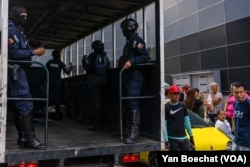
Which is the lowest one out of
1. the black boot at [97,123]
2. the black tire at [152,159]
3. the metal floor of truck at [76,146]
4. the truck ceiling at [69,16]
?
the black tire at [152,159]

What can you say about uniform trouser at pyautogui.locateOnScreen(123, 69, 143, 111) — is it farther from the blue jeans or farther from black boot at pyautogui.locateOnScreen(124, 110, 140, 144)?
the blue jeans

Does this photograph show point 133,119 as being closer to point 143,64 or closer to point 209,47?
point 143,64

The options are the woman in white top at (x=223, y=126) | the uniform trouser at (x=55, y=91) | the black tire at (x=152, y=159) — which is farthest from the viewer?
the uniform trouser at (x=55, y=91)

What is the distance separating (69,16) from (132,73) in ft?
9.60

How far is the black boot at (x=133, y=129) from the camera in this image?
170 inches

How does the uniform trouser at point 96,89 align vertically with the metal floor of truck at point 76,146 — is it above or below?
above

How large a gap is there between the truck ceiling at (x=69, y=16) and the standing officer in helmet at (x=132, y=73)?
744 mm

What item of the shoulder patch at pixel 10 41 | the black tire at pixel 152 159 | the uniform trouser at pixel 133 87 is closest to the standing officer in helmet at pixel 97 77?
the black tire at pixel 152 159

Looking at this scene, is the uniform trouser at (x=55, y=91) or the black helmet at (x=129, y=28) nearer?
the black helmet at (x=129, y=28)

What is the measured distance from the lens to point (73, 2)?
6102 millimetres

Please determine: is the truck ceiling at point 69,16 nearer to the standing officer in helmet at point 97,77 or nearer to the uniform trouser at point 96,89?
the standing officer in helmet at point 97,77

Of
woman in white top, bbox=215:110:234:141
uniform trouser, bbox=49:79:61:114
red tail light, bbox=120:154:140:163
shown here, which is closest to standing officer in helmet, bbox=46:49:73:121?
uniform trouser, bbox=49:79:61:114

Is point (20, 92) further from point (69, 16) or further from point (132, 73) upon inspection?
point (69, 16)

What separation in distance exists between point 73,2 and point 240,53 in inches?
407
